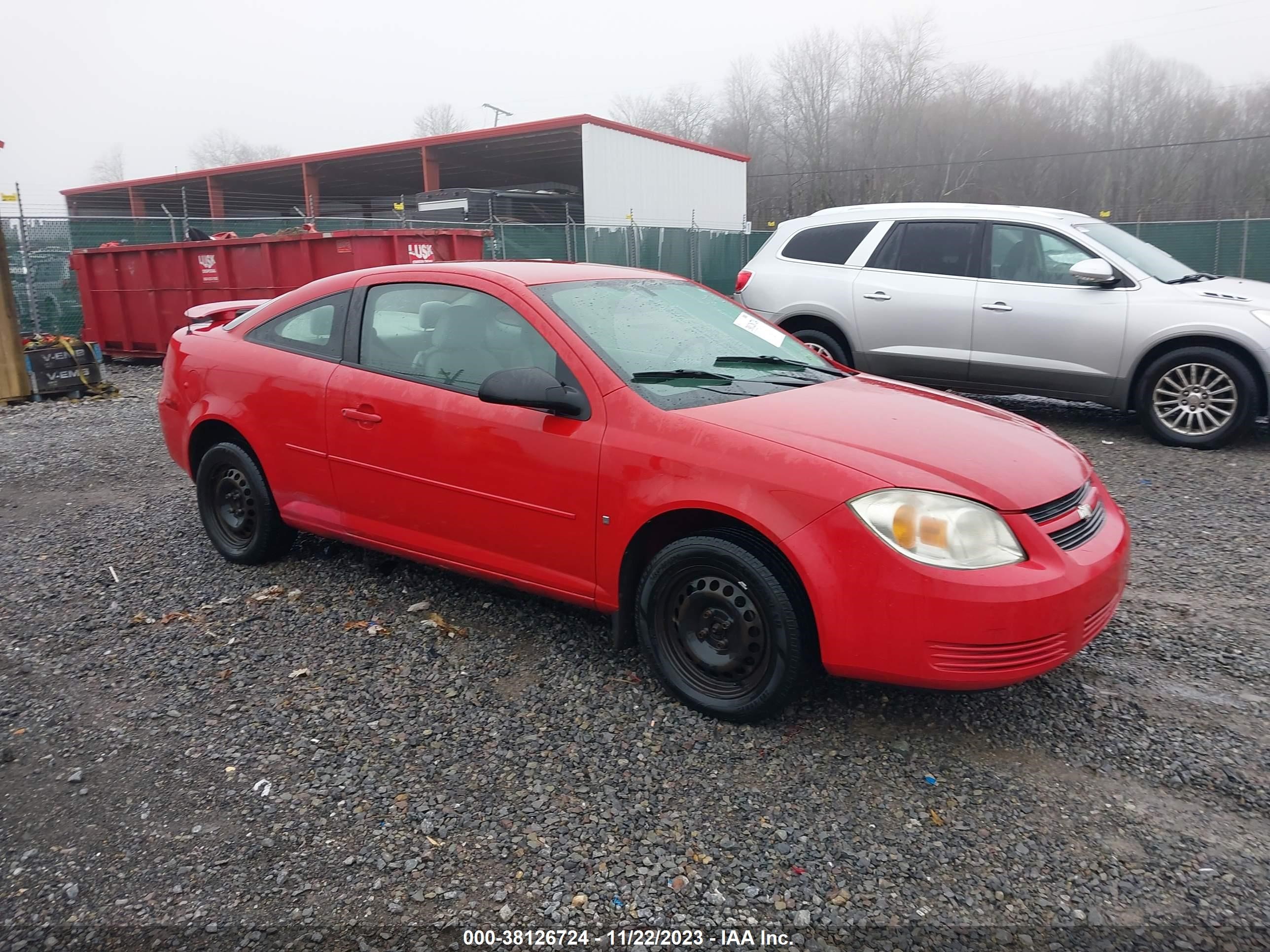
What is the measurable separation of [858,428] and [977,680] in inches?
37.3

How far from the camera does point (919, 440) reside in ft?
10.8

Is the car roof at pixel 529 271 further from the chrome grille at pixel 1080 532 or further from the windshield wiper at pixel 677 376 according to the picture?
the chrome grille at pixel 1080 532

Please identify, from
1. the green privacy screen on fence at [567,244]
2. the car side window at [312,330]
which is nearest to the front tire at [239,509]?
the car side window at [312,330]

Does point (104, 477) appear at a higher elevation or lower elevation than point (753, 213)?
lower

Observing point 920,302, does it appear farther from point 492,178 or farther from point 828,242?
point 492,178

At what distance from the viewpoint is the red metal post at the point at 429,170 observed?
89.1 feet

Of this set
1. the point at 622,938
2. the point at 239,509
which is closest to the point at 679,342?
the point at 622,938

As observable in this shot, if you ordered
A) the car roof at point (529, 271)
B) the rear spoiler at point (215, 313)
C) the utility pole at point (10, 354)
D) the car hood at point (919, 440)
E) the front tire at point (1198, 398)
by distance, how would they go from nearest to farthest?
the car hood at point (919, 440) < the car roof at point (529, 271) < the rear spoiler at point (215, 313) < the front tire at point (1198, 398) < the utility pole at point (10, 354)

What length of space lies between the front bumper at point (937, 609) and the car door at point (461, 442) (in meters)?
0.95

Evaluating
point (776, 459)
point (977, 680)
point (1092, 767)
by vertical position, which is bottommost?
point (1092, 767)

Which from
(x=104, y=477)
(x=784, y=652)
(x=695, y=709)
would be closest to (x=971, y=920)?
(x=784, y=652)

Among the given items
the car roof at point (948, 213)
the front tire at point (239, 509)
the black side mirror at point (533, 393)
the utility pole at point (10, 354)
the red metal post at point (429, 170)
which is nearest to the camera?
the black side mirror at point (533, 393)

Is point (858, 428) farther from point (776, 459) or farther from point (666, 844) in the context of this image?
point (666, 844)

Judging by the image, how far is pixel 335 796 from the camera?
293 centimetres
